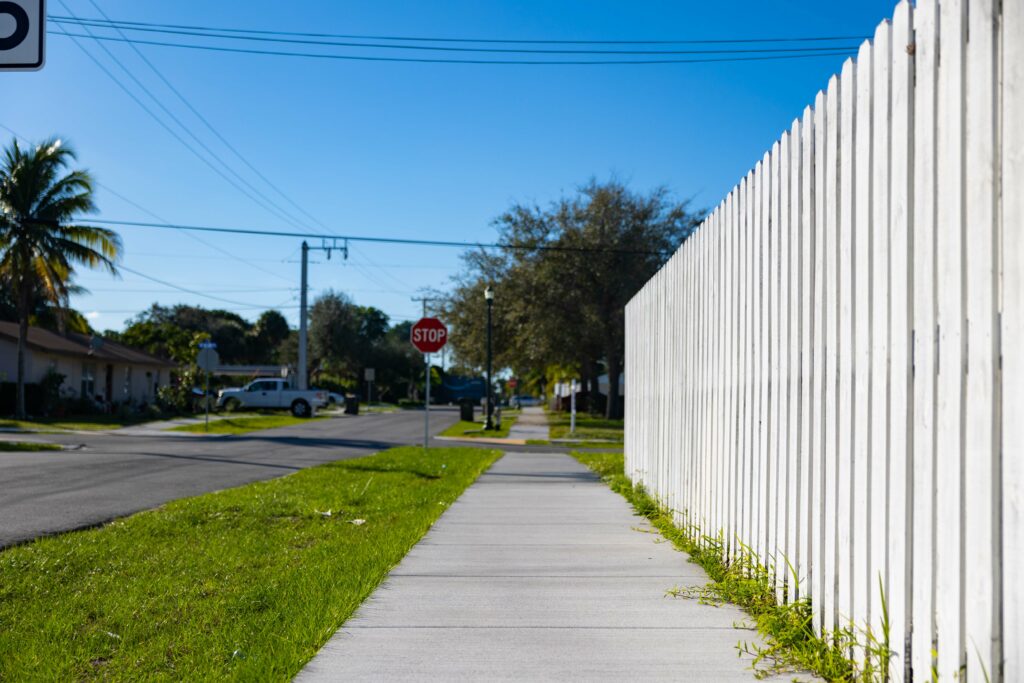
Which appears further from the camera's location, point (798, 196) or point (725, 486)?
point (725, 486)

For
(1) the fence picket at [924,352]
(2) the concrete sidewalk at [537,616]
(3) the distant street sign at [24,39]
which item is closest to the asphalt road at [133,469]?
(2) the concrete sidewalk at [537,616]

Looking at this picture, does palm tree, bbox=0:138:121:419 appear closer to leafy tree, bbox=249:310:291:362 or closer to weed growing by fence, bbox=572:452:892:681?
weed growing by fence, bbox=572:452:892:681

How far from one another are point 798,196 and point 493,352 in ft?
127

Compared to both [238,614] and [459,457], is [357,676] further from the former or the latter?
[459,457]

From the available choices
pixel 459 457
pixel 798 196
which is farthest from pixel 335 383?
pixel 798 196

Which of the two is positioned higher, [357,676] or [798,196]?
[798,196]

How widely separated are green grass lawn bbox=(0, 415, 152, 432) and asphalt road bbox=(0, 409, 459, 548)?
347 centimetres

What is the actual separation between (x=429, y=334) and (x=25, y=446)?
400 inches

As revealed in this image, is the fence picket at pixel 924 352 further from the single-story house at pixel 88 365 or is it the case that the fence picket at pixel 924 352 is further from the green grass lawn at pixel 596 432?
the single-story house at pixel 88 365

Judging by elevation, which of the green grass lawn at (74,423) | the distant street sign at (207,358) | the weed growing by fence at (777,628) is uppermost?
the distant street sign at (207,358)

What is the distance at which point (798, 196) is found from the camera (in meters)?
5.25

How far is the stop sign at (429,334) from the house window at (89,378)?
2605 cm

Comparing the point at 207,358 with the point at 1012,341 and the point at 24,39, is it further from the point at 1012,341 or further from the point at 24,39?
A: the point at 1012,341

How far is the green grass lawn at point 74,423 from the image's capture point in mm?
31703
